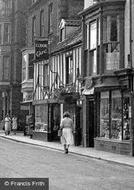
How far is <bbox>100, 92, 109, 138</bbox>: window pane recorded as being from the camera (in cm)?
2334

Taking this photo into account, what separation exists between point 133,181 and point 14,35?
4070 centimetres

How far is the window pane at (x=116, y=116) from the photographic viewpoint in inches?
871

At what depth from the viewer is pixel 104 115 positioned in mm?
23703

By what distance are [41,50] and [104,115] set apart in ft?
32.3

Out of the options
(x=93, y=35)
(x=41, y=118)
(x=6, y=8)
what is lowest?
(x=41, y=118)

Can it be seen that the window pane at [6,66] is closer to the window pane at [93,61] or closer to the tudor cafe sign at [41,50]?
the tudor cafe sign at [41,50]

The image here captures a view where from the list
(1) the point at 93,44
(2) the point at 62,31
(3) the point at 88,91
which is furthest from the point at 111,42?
(2) the point at 62,31

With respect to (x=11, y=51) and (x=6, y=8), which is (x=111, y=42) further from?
(x=6, y=8)

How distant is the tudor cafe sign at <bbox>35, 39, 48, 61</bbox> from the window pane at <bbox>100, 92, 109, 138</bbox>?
9159 mm

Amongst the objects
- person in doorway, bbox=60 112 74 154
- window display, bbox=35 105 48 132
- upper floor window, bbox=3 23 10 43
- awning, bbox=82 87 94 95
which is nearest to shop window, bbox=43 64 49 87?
window display, bbox=35 105 48 132

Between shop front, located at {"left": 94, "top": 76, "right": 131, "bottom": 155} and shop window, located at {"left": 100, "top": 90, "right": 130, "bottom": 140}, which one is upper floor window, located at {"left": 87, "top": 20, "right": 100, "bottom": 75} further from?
shop window, located at {"left": 100, "top": 90, "right": 130, "bottom": 140}

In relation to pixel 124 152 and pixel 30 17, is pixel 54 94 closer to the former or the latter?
pixel 124 152

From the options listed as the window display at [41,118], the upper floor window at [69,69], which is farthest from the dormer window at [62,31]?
the window display at [41,118]

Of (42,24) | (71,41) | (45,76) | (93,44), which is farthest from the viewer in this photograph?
Result: (42,24)
